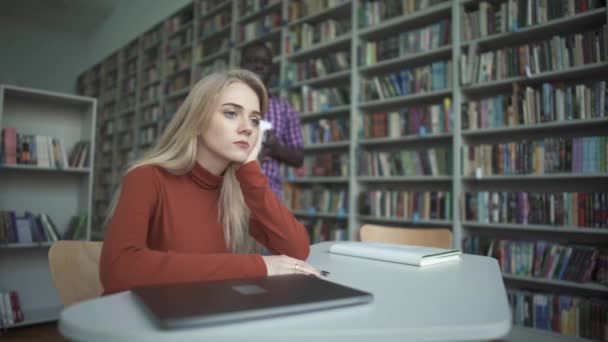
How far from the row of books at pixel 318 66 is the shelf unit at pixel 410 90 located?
13mm

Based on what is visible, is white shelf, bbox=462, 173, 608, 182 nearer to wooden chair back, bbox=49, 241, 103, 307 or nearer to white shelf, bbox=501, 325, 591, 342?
white shelf, bbox=501, 325, 591, 342

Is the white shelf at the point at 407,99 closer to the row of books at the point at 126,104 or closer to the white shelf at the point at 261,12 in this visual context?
the white shelf at the point at 261,12

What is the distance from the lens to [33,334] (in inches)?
102

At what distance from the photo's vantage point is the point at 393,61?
10.7 ft

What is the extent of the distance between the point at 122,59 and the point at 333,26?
4.63m


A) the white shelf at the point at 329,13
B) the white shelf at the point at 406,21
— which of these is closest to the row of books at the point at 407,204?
the white shelf at the point at 406,21

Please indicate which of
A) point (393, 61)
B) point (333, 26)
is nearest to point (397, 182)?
point (393, 61)

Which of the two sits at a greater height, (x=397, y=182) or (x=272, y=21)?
(x=272, y=21)

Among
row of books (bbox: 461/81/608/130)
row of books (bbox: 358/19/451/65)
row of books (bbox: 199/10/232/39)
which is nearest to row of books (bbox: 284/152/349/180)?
row of books (bbox: 358/19/451/65)

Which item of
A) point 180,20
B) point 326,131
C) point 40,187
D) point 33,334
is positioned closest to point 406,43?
point 326,131

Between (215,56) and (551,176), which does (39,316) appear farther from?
(551,176)

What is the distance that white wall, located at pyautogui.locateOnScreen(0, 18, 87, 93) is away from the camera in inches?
289

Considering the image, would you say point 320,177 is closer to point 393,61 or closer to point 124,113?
point 393,61

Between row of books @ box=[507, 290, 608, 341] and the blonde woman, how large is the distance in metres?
2.01
